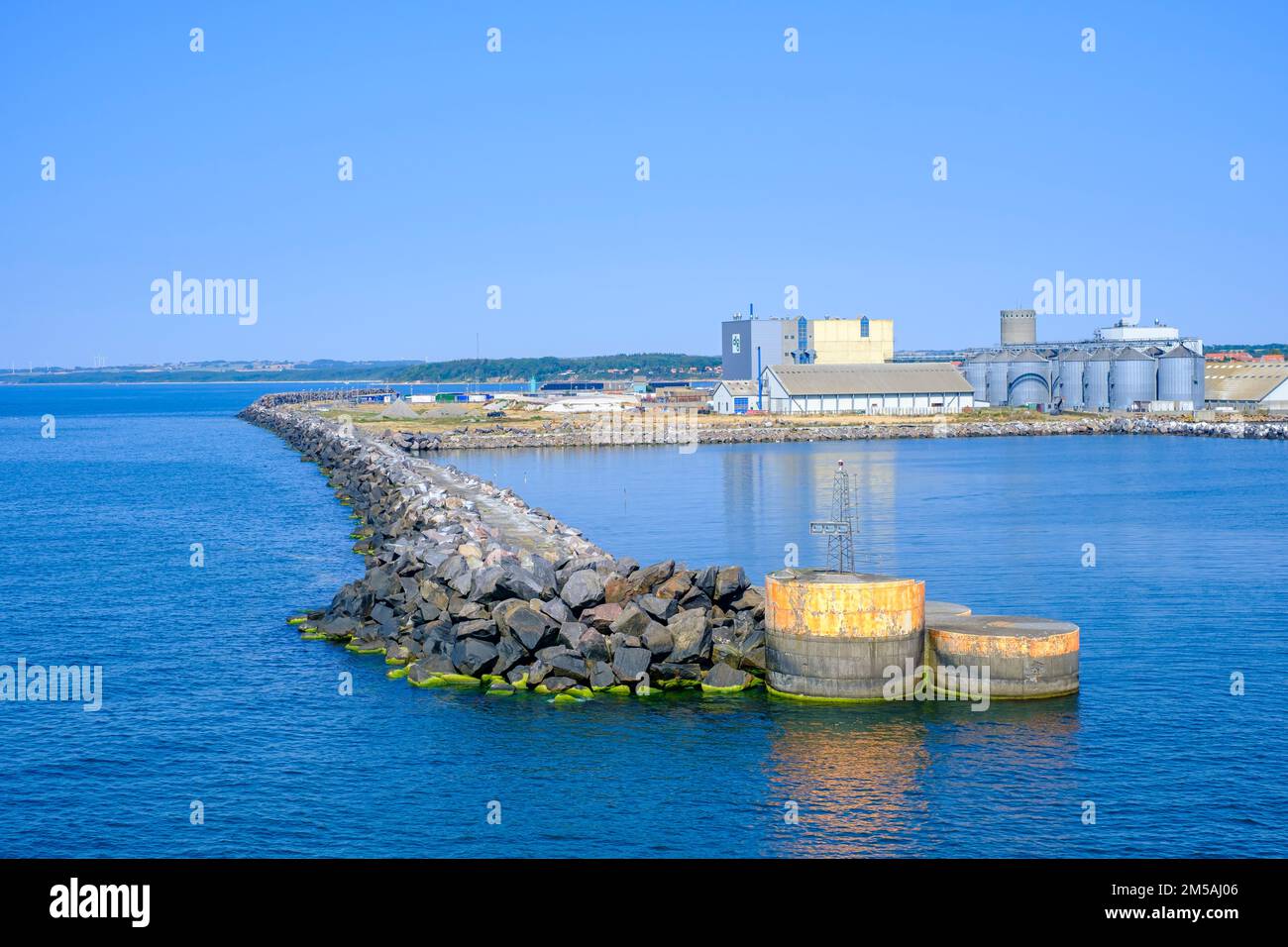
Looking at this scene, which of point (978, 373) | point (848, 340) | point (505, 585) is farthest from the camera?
point (848, 340)

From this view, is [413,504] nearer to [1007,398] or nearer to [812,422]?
[812,422]

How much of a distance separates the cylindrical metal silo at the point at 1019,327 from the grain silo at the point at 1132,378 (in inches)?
614

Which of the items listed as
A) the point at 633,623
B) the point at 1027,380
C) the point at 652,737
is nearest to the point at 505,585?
the point at 633,623

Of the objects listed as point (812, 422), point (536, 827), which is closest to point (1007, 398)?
point (812, 422)

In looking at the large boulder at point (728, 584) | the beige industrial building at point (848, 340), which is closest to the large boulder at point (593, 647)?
the large boulder at point (728, 584)

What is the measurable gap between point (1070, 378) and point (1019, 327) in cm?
1350

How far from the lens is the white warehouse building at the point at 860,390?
411 feet

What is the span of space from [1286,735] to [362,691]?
17.4m

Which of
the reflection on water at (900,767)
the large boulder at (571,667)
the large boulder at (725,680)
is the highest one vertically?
the large boulder at (571,667)

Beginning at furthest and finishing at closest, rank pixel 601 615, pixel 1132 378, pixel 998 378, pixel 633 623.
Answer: pixel 998 378 → pixel 1132 378 → pixel 601 615 → pixel 633 623

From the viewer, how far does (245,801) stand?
20375mm

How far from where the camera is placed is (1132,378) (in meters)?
127

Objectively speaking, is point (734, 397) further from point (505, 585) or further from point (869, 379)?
point (505, 585)

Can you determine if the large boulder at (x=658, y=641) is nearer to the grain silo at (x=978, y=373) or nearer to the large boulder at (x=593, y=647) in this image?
the large boulder at (x=593, y=647)
